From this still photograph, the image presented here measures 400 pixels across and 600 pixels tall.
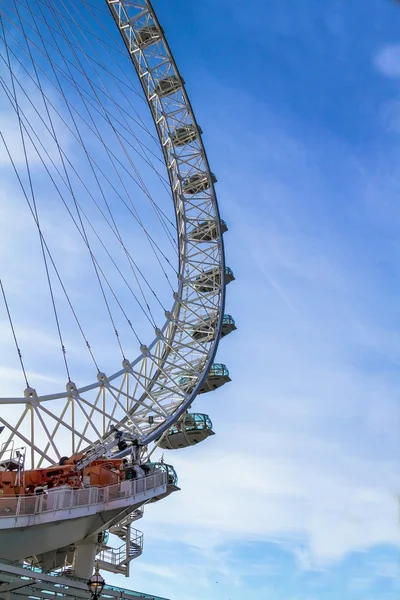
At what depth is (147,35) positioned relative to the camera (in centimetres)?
4825

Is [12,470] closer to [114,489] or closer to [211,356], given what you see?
[114,489]

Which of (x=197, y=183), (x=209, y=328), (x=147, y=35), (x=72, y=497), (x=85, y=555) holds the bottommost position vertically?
(x=85, y=555)

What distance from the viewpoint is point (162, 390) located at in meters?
44.7

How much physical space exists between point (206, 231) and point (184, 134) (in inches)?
292

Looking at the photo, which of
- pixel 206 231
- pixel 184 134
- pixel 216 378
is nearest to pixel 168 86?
pixel 184 134

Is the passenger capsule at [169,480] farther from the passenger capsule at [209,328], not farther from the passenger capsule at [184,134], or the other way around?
the passenger capsule at [184,134]

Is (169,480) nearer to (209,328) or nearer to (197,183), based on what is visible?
(209,328)

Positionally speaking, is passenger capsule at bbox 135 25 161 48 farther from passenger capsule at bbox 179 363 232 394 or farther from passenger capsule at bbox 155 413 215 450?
passenger capsule at bbox 155 413 215 450

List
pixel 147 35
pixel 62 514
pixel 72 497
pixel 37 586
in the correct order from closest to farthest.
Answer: pixel 37 586 → pixel 62 514 → pixel 72 497 → pixel 147 35

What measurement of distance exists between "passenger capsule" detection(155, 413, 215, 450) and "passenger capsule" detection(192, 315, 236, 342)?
5822mm

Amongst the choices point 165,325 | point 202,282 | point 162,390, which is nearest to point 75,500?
point 162,390

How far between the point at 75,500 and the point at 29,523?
2.59 meters

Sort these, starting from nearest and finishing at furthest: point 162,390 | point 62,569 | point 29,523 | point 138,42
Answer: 1. point 29,523
2. point 62,569
3. point 162,390
4. point 138,42

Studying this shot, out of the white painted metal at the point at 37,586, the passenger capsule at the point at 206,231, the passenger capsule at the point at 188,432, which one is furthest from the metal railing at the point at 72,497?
the passenger capsule at the point at 206,231
